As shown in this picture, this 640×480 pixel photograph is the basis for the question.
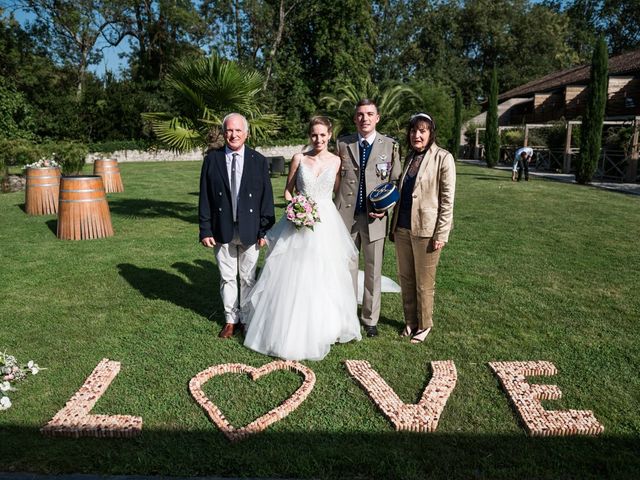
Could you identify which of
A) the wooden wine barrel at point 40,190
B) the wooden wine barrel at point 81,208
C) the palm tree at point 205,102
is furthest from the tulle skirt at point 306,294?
the wooden wine barrel at point 40,190

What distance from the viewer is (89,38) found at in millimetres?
39250

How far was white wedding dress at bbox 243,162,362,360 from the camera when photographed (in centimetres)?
449

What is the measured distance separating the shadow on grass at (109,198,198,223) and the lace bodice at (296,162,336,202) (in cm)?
777

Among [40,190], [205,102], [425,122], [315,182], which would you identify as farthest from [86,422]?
[40,190]

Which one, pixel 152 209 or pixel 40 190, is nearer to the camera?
pixel 40 190

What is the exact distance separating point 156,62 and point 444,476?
43.6 m

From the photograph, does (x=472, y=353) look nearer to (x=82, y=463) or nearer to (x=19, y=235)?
(x=82, y=463)

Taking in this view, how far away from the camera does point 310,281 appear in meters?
4.55

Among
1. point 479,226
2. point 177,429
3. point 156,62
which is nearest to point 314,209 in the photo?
point 177,429

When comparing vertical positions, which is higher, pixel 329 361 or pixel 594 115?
pixel 594 115

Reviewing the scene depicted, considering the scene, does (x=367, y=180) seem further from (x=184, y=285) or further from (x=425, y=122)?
(x=184, y=285)

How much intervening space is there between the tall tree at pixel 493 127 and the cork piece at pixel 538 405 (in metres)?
29.6

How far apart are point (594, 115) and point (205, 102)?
18443mm

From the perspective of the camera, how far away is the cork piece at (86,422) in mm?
3297
